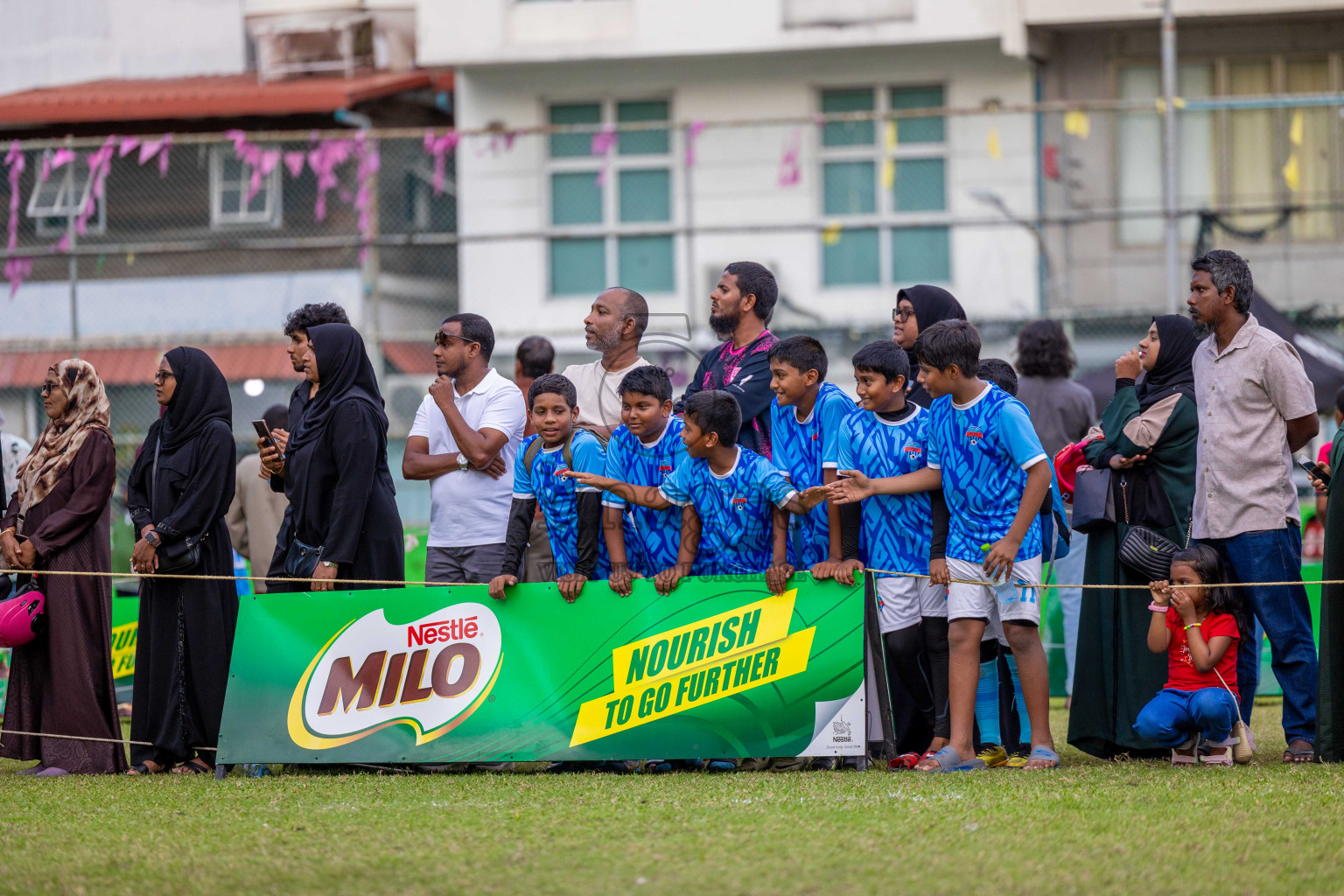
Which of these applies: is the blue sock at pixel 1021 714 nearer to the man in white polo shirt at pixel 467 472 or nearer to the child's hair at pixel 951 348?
the child's hair at pixel 951 348

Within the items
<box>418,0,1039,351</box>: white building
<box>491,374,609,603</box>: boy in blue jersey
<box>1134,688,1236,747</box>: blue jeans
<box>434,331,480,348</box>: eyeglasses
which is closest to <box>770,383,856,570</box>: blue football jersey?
<box>491,374,609,603</box>: boy in blue jersey

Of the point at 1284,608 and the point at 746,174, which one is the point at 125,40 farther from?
the point at 1284,608

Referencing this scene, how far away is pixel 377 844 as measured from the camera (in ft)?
16.7

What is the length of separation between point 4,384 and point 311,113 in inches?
232

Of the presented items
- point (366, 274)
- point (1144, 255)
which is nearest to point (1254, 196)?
point (1144, 255)

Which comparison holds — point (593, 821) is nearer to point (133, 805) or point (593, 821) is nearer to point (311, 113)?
point (133, 805)

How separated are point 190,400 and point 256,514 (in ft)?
8.15

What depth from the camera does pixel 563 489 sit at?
7109 mm

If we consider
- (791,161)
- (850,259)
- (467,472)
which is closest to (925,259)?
(850,259)

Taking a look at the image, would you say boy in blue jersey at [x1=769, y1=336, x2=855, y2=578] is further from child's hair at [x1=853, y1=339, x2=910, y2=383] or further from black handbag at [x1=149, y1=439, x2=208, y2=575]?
black handbag at [x1=149, y1=439, x2=208, y2=575]

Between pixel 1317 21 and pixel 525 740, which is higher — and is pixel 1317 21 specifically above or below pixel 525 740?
above

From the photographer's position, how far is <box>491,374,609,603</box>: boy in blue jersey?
699 centimetres

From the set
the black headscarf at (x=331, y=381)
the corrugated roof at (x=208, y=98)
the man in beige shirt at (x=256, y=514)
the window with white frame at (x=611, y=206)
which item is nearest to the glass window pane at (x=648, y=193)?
the window with white frame at (x=611, y=206)

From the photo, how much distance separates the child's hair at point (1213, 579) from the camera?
22.1 feet
